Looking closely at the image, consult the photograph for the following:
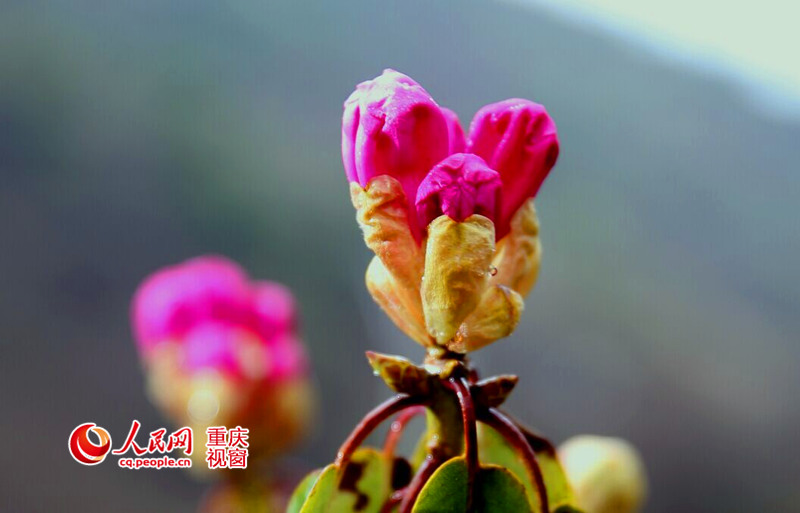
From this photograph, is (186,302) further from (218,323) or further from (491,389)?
(491,389)

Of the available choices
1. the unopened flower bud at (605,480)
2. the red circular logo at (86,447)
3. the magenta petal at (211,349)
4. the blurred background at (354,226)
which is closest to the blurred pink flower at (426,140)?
the unopened flower bud at (605,480)

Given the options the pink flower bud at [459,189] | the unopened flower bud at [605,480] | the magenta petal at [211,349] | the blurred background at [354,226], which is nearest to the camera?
the pink flower bud at [459,189]

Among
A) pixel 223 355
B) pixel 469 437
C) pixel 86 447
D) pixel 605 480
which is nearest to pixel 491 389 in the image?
pixel 469 437

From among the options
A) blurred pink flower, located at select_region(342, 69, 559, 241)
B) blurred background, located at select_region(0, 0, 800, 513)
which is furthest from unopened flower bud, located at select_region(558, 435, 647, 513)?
blurred background, located at select_region(0, 0, 800, 513)

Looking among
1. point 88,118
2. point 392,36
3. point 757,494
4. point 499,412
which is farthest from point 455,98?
point 499,412

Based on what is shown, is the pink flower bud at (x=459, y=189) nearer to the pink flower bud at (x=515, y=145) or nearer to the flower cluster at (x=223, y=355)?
the pink flower bud at (x=515, y=145)
